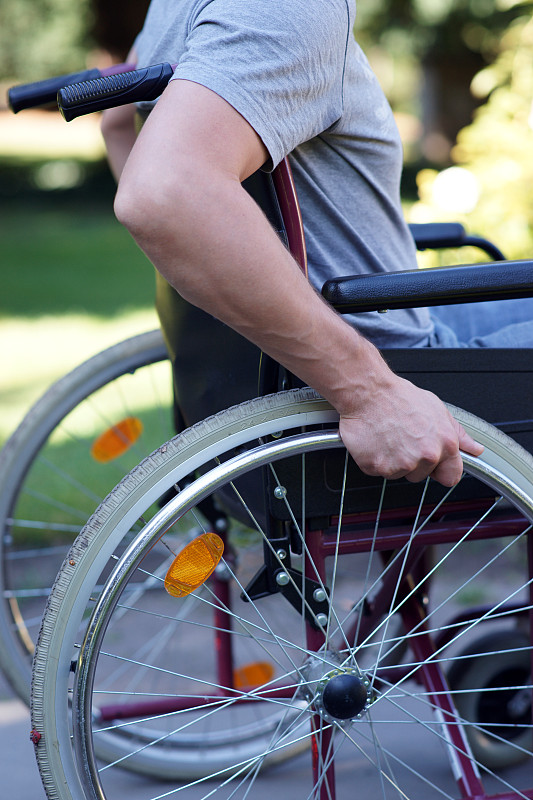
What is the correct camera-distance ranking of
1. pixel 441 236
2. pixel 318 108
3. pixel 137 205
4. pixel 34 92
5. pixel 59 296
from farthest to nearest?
pixel 59 296 → pixel 441 236 → pixel 34 92 → pixel 318 108 → pixel 137 205

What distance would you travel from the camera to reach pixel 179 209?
38.3 inches

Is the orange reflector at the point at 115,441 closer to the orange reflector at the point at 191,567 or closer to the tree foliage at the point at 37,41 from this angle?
the orange reflector at the point at 191,567

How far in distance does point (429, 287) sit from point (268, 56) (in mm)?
363

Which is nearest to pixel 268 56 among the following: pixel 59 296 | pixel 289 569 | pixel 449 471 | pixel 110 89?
pixel 110 89

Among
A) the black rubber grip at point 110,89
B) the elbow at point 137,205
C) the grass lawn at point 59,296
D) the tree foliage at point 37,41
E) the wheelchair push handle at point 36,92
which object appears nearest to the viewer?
the elbow at point 137,205

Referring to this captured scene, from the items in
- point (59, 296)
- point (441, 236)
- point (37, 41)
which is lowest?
point (441, 236)

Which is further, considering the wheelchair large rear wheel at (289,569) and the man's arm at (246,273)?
the wheelchair large rear wheel at (289,569)

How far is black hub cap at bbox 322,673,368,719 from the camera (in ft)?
3.94

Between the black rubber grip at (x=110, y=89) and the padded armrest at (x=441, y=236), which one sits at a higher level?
the padded armrest at (x=441, y=236)

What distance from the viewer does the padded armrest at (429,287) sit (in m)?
1.14

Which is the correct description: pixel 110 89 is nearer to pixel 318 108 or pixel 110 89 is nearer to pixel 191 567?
pixel 318 108

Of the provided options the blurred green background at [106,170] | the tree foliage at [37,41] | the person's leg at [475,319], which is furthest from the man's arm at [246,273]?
the tree foliage at [37,41]

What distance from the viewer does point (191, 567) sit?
3.84ft

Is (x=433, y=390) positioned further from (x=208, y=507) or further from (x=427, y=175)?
(x=427, y=175)
